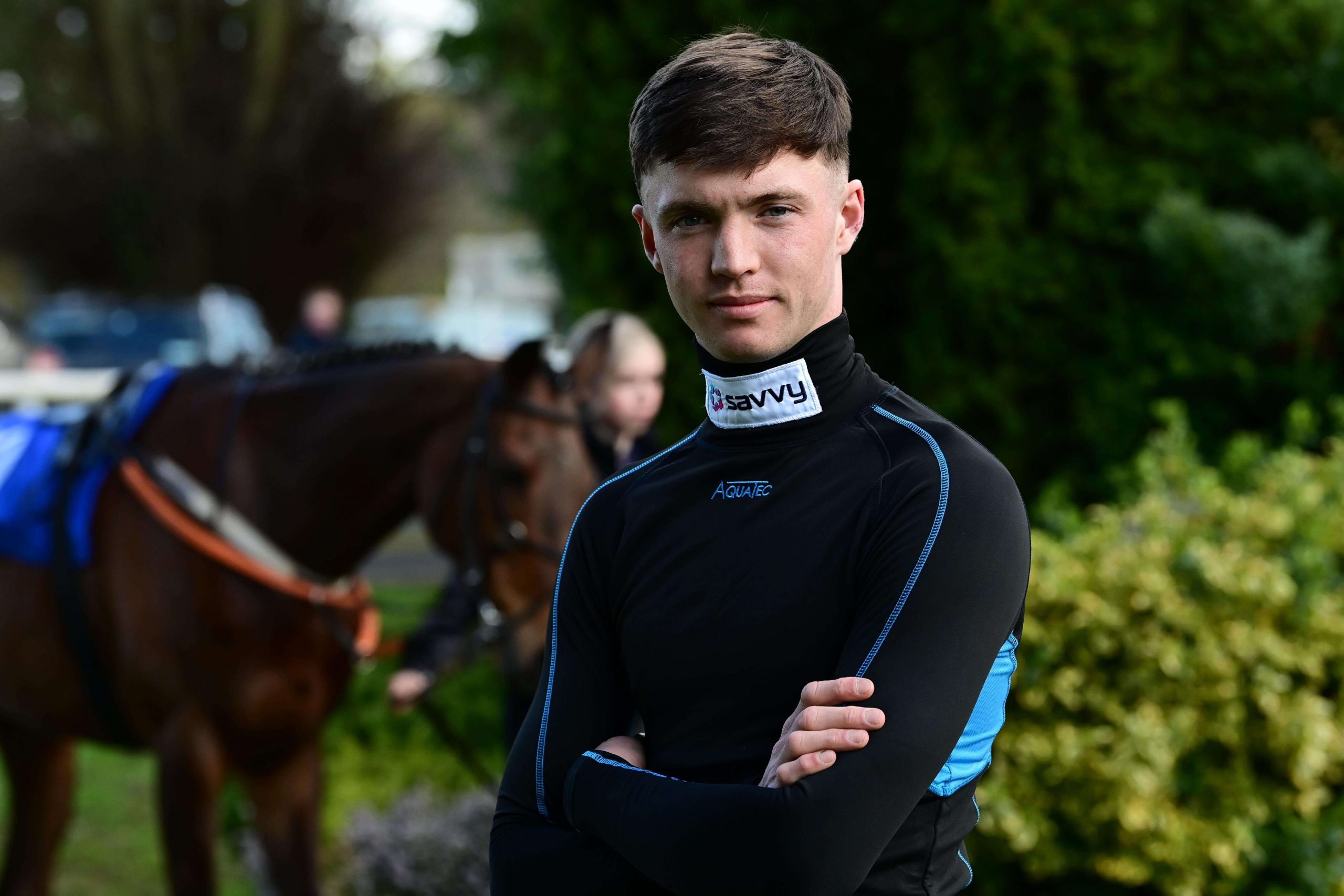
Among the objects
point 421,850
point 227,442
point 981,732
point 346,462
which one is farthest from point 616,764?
point 421,850

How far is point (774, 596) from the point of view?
155cm

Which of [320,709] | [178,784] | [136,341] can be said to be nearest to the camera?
[178,784]

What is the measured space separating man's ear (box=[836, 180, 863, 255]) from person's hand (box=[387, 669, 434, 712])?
9.18 feet

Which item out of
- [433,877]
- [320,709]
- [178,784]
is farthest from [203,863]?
[433,877]

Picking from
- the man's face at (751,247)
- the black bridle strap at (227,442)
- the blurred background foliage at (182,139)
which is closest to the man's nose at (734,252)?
the man's face at (751,247)

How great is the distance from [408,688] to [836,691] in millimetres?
2891

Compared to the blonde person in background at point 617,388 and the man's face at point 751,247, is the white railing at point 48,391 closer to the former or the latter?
the blonde person in background at point 617,388

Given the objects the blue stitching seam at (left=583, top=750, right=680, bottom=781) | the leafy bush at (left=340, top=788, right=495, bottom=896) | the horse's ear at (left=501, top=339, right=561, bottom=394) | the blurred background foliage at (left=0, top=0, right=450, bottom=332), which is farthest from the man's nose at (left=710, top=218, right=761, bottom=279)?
the blurred background foliage at (left=0, top=0, right=450, bottom=332)

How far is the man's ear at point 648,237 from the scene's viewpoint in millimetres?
1687

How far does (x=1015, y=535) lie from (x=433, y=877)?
3665 mm

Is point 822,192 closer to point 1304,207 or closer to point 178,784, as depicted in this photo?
point 178,784

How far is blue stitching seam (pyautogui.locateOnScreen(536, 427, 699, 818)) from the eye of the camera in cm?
170

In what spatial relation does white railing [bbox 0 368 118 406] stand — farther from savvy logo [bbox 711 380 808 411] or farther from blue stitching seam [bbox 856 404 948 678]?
blue stitching seam [bbox 856 404 948 678]

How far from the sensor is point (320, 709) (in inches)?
157
